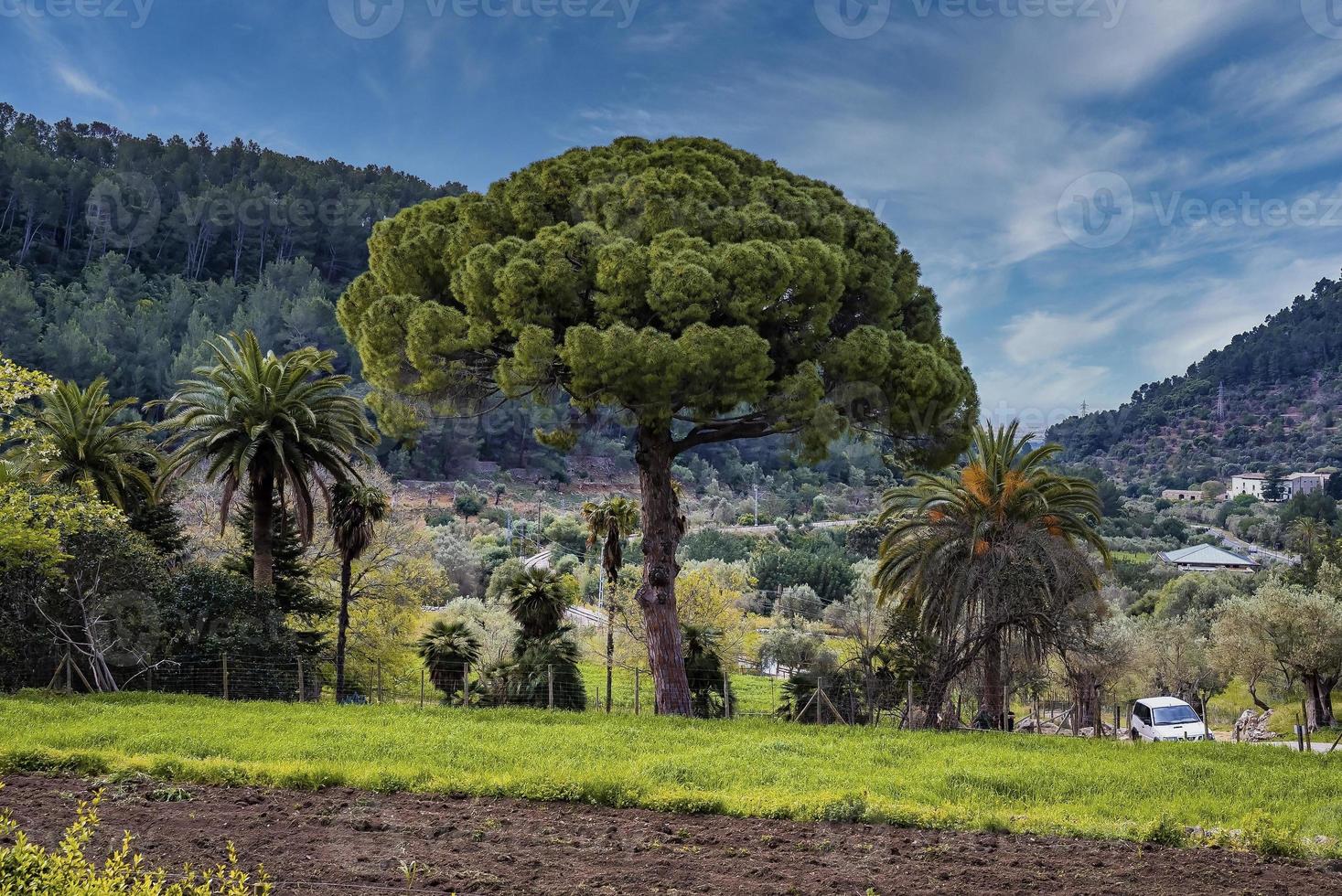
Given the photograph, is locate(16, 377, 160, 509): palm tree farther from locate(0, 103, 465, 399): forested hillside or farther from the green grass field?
locate(0, 103, 465, 399): forested hillside

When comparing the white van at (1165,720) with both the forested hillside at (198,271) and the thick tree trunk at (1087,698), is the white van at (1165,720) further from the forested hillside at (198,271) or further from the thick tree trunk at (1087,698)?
the forested hillside at (198,271)

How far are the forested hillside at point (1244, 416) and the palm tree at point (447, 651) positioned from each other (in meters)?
157

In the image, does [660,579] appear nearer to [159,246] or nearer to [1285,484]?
[159,246]

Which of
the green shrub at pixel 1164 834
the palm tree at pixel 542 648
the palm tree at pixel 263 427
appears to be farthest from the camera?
the palm tree at pixel 542 648

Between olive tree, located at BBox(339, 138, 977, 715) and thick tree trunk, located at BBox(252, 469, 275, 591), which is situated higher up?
olive tree, located at BBox(339, 138, 977, 715)

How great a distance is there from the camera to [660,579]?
53.5 ft

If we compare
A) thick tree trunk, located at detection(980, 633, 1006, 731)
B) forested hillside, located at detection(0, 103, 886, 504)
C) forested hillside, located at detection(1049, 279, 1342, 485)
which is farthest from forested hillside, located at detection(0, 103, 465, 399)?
forested hillside, located at detection(1049, 279, 1342, 485)

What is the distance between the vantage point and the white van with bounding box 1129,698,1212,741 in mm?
24906

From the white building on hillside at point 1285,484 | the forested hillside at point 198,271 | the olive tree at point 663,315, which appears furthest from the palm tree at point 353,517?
the white building on hillside at point 1285,484

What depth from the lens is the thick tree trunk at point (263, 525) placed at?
2038cm

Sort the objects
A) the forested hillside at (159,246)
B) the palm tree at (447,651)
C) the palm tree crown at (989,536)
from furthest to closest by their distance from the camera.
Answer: the forested hillside at (159,246)
the palm tree at (447,651)
the palm tree crown at (989,536)

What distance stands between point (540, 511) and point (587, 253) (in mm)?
84231

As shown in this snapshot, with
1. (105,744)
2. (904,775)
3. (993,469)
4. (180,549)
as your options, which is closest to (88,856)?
(105,744)

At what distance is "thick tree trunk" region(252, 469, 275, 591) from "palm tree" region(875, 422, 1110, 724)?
13.9m
